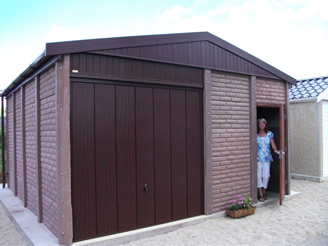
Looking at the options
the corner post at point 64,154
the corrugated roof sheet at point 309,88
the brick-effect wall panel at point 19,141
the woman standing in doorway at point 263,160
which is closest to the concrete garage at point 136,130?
the corner post at point 64,154

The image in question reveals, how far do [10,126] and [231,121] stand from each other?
20.5ft

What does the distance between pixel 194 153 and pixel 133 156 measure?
53.1 inches

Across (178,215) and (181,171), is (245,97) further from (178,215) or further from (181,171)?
(178,215)

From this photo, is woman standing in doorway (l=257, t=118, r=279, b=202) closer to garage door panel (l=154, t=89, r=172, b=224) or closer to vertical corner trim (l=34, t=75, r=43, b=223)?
garage door panel (l=154, t=89, r=172, b=224)

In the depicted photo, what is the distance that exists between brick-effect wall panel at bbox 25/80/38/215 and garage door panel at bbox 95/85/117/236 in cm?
182

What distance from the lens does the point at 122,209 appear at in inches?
183

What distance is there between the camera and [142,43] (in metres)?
4.82

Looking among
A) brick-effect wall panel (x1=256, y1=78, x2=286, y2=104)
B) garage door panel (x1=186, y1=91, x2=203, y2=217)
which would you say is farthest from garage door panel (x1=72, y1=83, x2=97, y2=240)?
brick-effect wall panel (x1=256, y1=78, x2=286, y2=104)

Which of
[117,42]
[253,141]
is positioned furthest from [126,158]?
[253,141]

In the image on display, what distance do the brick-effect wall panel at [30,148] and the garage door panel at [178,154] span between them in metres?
2.66

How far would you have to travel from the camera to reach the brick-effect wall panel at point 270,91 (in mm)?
6711

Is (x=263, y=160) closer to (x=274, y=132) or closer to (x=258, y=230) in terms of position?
(x=274, y=132)

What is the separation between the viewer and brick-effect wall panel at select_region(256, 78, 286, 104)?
22.0ft

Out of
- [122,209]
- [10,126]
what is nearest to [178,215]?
[122,209]
